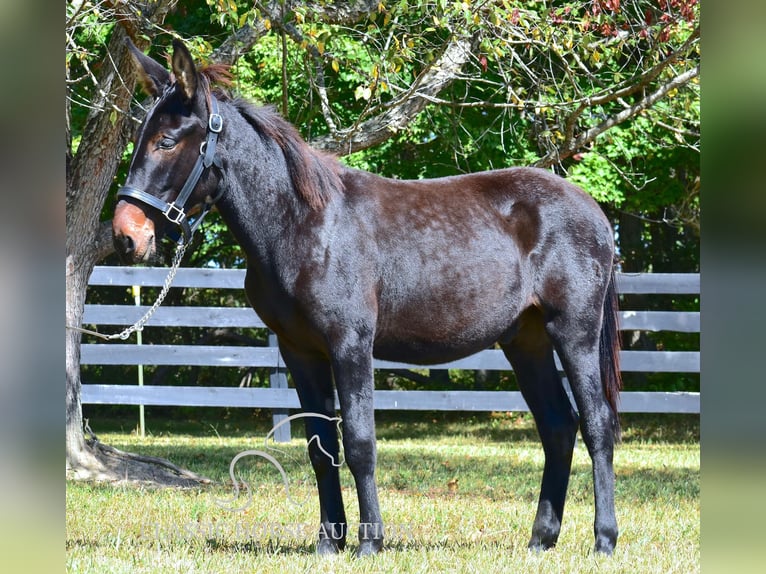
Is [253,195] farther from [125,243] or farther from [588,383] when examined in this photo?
[588,383]

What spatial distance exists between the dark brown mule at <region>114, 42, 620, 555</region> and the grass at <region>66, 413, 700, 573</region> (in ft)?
1.08

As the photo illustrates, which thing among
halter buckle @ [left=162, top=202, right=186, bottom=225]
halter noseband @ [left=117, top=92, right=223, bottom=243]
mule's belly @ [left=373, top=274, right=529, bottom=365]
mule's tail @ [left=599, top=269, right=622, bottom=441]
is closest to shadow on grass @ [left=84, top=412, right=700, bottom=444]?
mule's tail @ [left=599, top=269, right=622, bottom=441]

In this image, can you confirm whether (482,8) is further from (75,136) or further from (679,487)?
(75,136)

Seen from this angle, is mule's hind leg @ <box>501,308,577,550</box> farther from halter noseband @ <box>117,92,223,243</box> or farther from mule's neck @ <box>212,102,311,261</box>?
halter noseband @ <box>117,92,223,243</box>

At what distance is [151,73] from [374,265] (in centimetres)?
147

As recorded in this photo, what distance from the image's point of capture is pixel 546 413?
4789mm

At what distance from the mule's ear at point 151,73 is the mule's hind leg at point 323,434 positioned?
4.73ft

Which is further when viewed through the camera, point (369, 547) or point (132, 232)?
point (369, 547)

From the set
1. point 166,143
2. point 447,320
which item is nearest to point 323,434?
point 447,320

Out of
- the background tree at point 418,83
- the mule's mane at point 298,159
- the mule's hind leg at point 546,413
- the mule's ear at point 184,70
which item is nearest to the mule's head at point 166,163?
the mule's ear at point 184,70

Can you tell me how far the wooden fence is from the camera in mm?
9672

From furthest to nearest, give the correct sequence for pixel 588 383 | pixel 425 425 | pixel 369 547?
pixel 425 425 → pixel 588 383 → pixel 369 547
